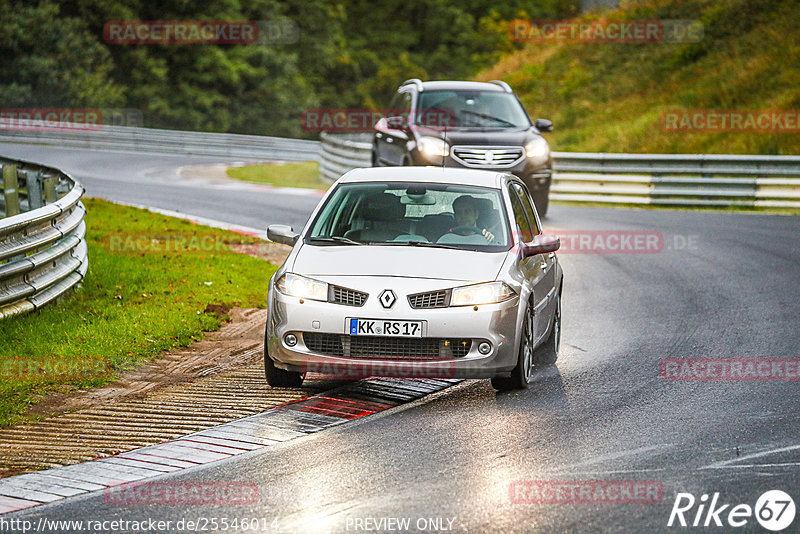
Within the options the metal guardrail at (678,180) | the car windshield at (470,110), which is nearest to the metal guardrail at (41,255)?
the car windshield at (470,110)

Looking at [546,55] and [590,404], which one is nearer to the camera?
[590,404]

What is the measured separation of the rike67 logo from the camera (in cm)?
575

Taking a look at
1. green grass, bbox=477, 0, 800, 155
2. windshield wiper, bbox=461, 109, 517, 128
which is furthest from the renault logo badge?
green grass, bbox=477, 0, 800, 155

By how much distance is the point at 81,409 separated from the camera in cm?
812

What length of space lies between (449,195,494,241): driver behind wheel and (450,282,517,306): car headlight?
828mm

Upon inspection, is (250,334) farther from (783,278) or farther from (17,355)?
(783,278)

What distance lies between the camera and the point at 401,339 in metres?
8.09

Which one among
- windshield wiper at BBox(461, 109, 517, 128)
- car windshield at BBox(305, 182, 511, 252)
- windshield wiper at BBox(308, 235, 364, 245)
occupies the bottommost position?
windshield wiper at BBox(461, 109, 517, 128)

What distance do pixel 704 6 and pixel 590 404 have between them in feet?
122

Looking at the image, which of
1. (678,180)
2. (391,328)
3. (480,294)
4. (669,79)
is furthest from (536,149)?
(669,79)

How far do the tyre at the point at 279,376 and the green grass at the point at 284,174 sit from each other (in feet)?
61.3

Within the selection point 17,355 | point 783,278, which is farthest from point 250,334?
point 783,278

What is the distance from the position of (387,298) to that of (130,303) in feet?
13.9

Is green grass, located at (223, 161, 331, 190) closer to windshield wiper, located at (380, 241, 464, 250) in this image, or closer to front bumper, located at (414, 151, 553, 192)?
front bumper, located at (414, 151, 553, 192)
